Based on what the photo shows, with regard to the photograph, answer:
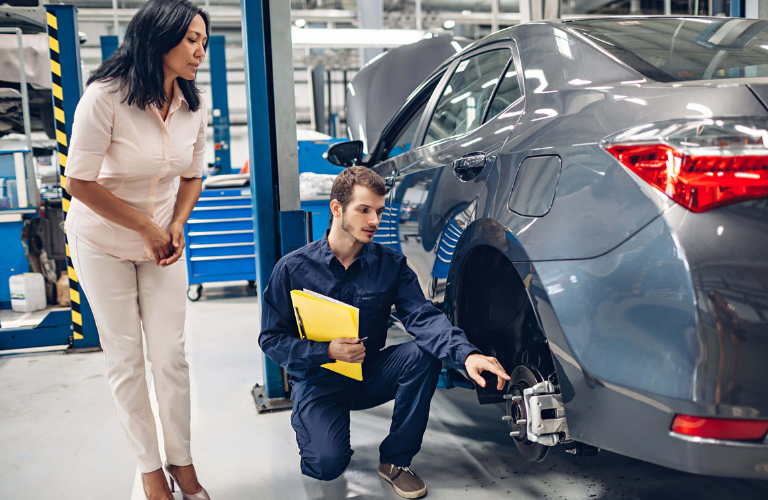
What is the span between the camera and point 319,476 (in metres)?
1.91

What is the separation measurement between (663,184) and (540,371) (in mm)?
720

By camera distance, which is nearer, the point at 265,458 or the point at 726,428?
the point at 726,428

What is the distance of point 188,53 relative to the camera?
171cm

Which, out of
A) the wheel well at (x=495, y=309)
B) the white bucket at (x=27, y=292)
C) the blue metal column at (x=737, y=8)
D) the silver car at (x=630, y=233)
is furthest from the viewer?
the white bucket at (x=27, y=292)

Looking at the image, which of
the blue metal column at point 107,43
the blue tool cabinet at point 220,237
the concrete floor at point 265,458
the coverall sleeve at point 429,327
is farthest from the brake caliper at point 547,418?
the blue metal column at point 107,43

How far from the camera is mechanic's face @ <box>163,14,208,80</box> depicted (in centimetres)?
170

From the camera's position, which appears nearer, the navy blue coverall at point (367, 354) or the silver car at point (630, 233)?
the silver car at point (630, 233)

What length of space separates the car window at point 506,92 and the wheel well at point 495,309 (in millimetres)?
475

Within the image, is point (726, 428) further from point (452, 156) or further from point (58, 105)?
point (58, 105)

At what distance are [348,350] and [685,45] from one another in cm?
131

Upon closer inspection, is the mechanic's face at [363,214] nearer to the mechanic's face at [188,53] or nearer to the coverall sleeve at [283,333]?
the coverall sleeve at [283,333]

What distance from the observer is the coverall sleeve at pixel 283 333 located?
189 centimetres

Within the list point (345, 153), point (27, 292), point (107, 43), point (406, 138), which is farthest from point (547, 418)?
point (107, 43)

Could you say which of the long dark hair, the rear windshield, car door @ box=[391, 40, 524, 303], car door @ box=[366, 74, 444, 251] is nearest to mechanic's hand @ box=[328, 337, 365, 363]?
car door @ box=[391, 40, 524, 303]
